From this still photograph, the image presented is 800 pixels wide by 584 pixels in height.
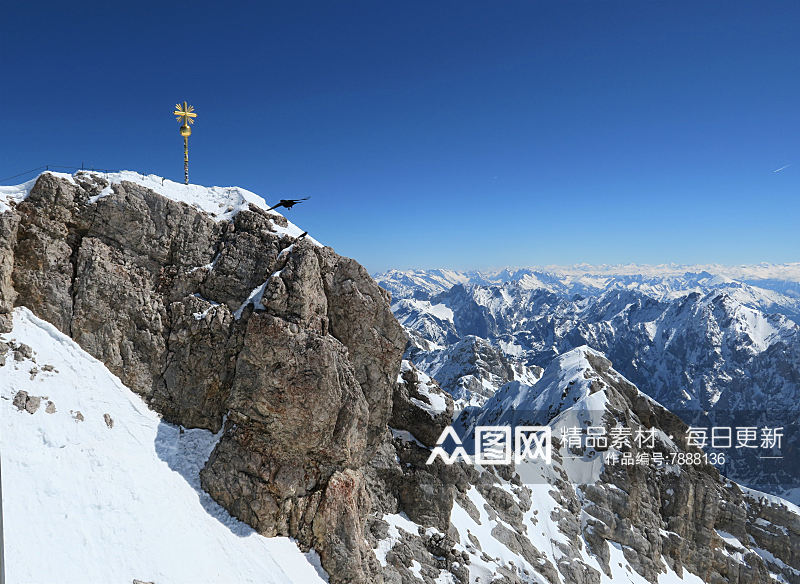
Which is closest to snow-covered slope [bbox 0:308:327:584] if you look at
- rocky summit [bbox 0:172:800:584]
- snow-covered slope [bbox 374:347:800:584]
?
Result: rocky summit [bbox 0:172:800:584]

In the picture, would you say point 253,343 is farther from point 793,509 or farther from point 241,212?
point 793,509

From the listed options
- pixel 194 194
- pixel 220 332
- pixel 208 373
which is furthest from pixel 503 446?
pixel 194 194

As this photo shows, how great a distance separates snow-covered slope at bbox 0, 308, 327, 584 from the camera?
22.3 meters

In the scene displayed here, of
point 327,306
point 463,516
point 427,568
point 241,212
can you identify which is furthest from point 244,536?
point 463,516

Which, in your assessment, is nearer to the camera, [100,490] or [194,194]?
[100,490]

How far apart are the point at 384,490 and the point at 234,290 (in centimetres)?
2693

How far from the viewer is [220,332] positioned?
1359 inches

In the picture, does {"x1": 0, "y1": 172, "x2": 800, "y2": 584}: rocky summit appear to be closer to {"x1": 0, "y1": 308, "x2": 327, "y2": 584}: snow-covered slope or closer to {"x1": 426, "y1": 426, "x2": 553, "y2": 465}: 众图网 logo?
{"x1": 0, "y1": 308, "x2": 327, "y2": 584}: snow-covered slope

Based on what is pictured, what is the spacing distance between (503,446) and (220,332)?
189 ft

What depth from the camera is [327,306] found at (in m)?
37.7

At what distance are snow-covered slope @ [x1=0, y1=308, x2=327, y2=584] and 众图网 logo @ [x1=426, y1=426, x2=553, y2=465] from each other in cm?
2754

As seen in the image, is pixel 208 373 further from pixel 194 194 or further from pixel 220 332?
pixel 194 194

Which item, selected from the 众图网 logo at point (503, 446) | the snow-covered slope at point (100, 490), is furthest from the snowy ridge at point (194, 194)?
the 众图网 logo at point (503, 446)

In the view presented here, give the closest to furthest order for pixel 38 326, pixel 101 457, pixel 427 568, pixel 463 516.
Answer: pixel 101 457 < pixel 38 326 < pixel 427 568 < pixel 463 516
